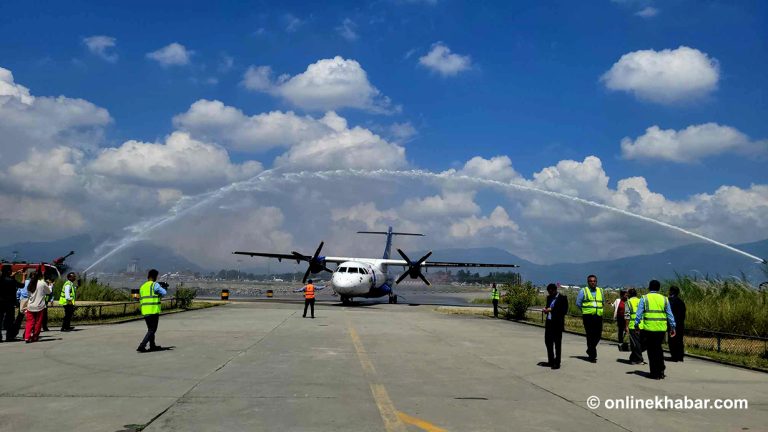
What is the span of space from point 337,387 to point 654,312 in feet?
21.7

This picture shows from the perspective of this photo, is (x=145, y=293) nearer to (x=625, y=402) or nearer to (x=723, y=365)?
(x=625, y=402)

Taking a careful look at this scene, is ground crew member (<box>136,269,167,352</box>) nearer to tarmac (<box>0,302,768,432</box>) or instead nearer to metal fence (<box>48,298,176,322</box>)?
tarmac (<box>0,302,768,432</box>)

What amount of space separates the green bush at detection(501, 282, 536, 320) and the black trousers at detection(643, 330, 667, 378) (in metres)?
15.6

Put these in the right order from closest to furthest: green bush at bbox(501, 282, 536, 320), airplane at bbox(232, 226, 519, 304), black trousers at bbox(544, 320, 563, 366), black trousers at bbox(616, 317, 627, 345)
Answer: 1. black trousers at bbox(544, 320, 563, 366)
2. black trousers at bbox(616, 317, 627, 345)
3. green bush at bbox(501, 282, 536, 320)
4. airplane at bbox(232, 226, 519, 304)

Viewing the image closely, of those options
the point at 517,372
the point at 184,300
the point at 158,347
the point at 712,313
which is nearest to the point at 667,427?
the point at 517,372

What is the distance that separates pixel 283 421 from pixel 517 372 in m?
5.73

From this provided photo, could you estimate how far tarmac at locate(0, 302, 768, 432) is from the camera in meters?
6.37

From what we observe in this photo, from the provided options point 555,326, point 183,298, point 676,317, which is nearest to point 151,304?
point 555,326

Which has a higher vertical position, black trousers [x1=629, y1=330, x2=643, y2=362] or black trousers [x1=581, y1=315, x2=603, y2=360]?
black trousers [x1=581, y1=315, x2=603, y2=360]

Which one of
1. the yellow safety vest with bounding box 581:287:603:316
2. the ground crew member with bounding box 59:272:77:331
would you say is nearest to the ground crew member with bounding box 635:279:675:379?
the yellow safety vest with bounding box 581:287:603:316

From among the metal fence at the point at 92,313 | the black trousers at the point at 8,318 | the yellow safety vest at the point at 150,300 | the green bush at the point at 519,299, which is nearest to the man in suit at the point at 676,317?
the yellow safety vest at the point at 150,300

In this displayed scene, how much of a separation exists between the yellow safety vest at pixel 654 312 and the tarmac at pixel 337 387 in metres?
1.02

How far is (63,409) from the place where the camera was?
6.63 m

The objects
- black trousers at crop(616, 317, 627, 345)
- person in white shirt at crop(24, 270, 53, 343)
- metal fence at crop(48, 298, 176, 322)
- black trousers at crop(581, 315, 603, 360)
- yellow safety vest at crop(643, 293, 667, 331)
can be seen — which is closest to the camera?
yellow safety vest at crop(643, 293, 667, 331)
